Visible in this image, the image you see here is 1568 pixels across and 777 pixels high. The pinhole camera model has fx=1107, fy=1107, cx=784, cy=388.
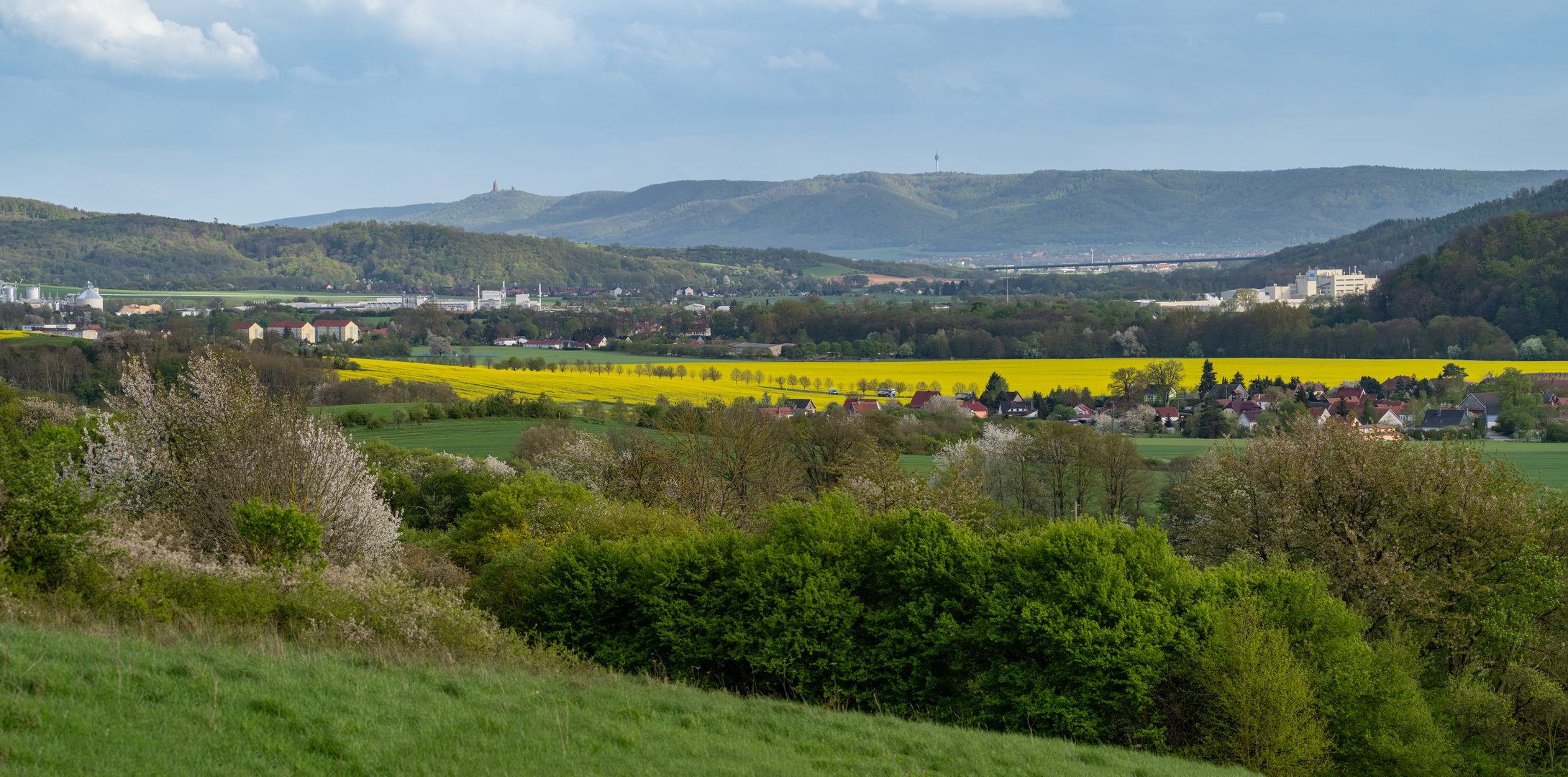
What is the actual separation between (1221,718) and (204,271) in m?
203

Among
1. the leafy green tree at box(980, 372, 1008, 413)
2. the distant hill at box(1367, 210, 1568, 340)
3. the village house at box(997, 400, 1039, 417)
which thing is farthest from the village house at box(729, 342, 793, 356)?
the distant hill at box(1367, 210, 1568, 340)

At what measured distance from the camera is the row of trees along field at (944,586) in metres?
15.6

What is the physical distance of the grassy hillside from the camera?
8539 millimetres

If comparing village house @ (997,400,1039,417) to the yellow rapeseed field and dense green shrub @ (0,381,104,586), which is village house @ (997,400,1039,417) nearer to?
the yellow rapeseed field

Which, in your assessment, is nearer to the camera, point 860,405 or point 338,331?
point 860,405

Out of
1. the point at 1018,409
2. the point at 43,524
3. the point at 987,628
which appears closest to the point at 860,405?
the point at 1018,409

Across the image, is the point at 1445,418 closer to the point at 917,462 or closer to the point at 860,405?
the point at 917,462

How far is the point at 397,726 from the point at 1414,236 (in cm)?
19480

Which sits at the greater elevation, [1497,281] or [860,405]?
[1497,281]

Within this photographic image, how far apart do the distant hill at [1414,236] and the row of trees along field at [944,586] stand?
133 metres

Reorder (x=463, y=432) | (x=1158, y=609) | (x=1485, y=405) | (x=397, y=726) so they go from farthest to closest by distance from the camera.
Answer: (x=1485, y=405) < (x=463, y=432) < (x=1158, y=609) < (x=397, y=726)

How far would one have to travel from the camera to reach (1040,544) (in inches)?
713

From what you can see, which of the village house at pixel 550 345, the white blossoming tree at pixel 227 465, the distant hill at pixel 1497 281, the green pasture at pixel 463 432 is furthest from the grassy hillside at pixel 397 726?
the village house at pixel 550 345

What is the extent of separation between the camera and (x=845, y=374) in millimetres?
81250
